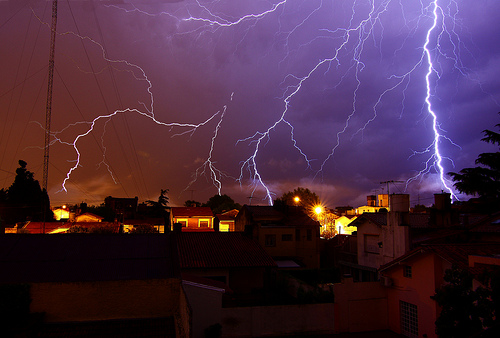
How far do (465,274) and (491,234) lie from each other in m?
9.46

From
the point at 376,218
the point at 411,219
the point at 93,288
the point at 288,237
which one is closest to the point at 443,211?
the point at 411,219

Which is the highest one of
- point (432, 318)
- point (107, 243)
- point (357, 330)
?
point (107, 243)

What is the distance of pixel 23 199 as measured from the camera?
158ft

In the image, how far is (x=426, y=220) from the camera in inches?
789

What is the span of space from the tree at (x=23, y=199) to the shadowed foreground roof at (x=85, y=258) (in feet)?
130

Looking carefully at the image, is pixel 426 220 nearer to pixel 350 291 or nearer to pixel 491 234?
pixel 491 234

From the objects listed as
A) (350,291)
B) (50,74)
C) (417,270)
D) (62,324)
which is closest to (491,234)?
(417,270)

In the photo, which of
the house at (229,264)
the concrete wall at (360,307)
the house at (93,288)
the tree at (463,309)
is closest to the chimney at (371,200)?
the house at (229,264)

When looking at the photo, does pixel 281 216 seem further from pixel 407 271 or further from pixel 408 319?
pixel 408 319

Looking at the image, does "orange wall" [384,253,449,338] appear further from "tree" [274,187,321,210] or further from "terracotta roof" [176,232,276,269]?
"tree" [274,187,321,210]

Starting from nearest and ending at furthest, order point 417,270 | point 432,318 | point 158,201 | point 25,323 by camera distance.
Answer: point 25,323 < point 432,318 < point 417,270 < point 158,201

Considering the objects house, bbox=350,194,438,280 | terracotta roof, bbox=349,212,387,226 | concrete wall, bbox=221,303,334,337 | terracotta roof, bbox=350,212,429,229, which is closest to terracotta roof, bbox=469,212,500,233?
house, bbox=350,194,438,280

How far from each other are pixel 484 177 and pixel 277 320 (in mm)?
19051

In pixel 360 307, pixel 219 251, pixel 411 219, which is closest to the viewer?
pixel 360 307
